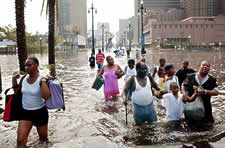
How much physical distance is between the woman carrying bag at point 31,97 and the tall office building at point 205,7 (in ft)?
541

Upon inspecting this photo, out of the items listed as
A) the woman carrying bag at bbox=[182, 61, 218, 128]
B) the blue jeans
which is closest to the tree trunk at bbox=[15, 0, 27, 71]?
the blue jeans

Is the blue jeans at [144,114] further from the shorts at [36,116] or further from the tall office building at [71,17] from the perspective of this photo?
the tall office building at [71,17]

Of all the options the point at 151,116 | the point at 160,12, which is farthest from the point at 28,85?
the point at 160,12

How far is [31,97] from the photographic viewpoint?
4.46m

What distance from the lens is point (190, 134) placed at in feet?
17.3

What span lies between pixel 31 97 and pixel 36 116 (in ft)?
1.09

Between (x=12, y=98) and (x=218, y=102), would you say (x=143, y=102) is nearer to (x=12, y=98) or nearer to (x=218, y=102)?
(x=12, y=98)

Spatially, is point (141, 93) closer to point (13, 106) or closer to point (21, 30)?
point (13, 106)

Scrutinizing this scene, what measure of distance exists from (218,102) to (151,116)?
3897 millimetres

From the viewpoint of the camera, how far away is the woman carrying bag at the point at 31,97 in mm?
4404

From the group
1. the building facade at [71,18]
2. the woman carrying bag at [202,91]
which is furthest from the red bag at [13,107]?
the building facade at [71,18]

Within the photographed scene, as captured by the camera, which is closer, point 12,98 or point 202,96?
point 12,98

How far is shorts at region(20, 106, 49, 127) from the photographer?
4.51m

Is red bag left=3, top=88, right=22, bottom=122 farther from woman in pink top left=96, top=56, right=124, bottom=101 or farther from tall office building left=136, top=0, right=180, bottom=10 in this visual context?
tall office building left=136, top=0, right=180, bottom=10
